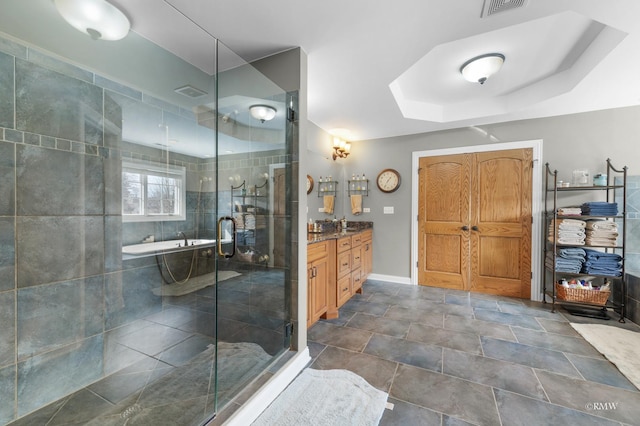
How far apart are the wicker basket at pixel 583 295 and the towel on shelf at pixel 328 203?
2.93 m

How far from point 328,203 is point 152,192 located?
2.33 metres

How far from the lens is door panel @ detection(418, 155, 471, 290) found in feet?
11.9

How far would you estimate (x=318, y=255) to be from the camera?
93.9 inches

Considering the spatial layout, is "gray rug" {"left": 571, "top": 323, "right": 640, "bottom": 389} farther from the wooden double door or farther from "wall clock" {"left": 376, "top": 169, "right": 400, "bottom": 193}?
"wall clock" {"left": 376, "top": 169, "right": 400, "bottom": 193}

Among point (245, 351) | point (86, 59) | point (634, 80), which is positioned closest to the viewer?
point (86, 59)

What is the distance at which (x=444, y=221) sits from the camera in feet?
12.2

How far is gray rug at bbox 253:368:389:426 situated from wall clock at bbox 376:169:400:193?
9.33 ft

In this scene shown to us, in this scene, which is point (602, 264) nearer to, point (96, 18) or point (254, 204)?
point (254, 204)

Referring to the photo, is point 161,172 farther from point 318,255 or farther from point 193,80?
point 318,255

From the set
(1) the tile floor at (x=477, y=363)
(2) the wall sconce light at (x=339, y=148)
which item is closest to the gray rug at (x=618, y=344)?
(1) the tile floor at (x=477, y=363)

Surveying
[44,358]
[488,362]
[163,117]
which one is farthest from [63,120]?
[488,362]

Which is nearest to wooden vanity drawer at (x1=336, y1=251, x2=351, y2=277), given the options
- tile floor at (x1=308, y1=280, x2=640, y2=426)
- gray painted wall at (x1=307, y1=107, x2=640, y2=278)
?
tile floor at (x1=308, y1=280, x2=640, y2=426)

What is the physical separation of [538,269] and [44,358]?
477 centimetres

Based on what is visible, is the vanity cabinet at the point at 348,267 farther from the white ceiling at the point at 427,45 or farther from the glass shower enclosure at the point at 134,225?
the white ceiling at the point at 427,45
